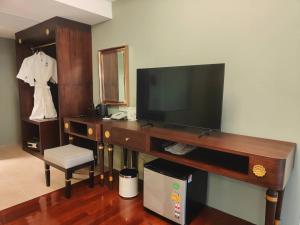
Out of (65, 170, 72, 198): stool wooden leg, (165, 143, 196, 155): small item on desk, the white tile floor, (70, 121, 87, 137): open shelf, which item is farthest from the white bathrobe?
(165, 143, 196, 155): small item on desk

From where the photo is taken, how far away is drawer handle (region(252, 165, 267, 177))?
1.24 metres

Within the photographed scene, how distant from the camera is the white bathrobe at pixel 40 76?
3299 millimetres

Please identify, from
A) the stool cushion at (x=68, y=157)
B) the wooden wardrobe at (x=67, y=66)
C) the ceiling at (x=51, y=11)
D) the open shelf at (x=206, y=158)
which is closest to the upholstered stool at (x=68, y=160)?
the stool cushion at (x=68, y=157)

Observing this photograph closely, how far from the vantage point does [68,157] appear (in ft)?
7.08

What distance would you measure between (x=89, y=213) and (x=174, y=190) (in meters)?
0.83

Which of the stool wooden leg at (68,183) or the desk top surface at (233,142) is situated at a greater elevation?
the desk top surface at (233,142)

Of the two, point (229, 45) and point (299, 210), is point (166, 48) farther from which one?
point (299, 210)

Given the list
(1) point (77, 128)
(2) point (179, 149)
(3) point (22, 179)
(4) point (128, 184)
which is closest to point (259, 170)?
(2) point (179, 149)

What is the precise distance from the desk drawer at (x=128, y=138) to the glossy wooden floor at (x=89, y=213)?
1.95ft

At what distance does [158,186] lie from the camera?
71.9 inches

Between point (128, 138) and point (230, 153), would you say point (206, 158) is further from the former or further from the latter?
point (128, 138)

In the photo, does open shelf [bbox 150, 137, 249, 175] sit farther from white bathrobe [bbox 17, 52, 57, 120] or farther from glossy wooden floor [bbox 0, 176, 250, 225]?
white bathrobe [bbox 17, 52, 57, 120]

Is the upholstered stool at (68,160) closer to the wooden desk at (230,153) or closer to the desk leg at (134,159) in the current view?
the wooden desk at (230,153)

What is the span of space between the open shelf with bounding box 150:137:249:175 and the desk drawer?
10 centimetres
